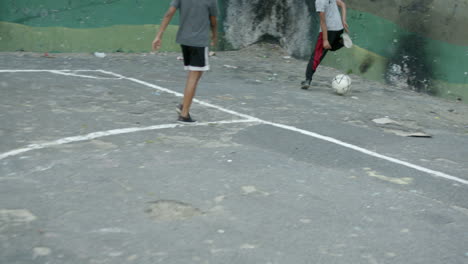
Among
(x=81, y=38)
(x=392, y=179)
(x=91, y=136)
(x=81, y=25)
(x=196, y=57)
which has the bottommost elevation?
(x=81, y=38)

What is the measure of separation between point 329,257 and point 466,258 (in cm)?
89

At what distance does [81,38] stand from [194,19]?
6.43 meters

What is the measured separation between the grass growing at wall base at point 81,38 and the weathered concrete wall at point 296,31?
20 mm

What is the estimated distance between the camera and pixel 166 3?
1302 cm

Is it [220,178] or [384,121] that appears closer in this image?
[220,178]

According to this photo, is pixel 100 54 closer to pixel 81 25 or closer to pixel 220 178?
pixel 81 25

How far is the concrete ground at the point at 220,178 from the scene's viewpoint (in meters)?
3.44

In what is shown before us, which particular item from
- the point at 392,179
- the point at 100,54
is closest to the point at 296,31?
the point at 100,54

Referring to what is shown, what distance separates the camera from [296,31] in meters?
13.7

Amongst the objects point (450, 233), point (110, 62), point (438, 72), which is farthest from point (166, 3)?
point (450, 233)

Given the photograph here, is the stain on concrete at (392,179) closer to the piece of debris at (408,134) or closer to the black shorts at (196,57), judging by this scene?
the piece of debris at (408,134)

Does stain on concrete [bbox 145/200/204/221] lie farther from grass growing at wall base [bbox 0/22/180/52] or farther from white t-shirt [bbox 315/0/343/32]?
grass growing at wall base [bbox 0/22/180/52]

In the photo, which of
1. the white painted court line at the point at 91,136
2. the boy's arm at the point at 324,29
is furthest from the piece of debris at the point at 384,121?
the boy's arm at the point at 324,29

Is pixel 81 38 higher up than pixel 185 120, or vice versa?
pixel 185 120
